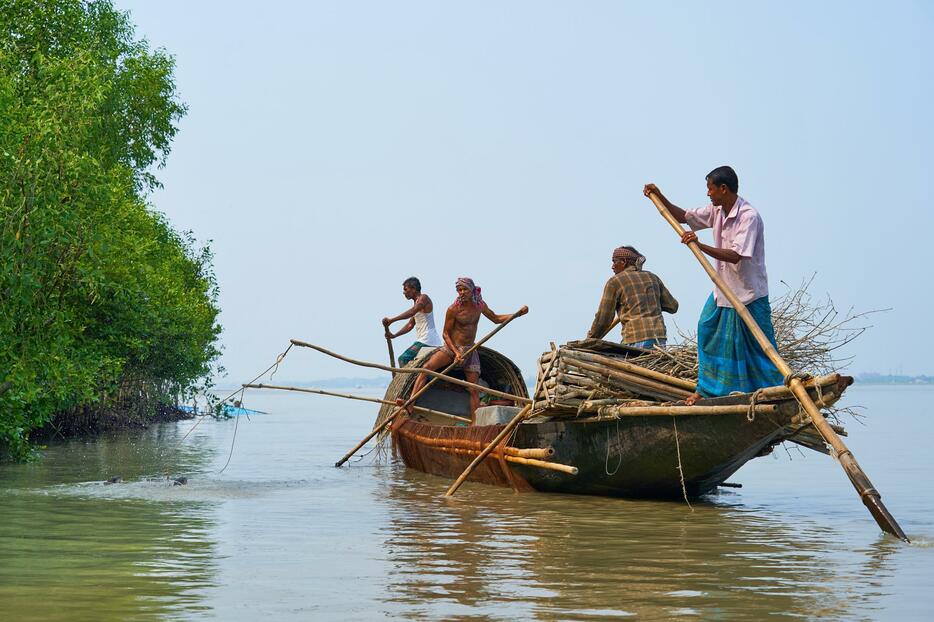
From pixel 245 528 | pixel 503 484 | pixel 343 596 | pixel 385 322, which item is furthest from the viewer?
pixel 385 322

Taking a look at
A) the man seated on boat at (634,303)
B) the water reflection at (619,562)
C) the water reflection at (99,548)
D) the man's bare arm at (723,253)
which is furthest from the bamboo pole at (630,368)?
the water reflection at (99,548)

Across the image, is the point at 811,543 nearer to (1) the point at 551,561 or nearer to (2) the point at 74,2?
(1) the point at 551,561

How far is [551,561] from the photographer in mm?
6301

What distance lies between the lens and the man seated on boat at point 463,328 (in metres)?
12.8

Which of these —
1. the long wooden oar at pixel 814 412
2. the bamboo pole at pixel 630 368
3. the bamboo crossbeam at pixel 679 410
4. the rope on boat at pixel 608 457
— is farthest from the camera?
the rope on boat at pixel 608 457

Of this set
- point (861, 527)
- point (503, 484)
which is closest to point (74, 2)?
point (503, 484)

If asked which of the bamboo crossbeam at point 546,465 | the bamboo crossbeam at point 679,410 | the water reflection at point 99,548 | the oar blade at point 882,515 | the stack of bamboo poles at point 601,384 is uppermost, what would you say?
the stack of bamboo poles at point 601,384

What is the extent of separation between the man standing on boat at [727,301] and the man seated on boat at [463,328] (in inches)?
178

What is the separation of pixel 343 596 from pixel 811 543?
3372mm

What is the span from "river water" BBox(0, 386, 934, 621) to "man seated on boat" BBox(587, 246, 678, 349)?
141 cm

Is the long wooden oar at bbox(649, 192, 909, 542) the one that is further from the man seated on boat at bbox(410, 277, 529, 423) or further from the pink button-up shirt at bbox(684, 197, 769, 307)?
the man seated on boat at bbox(410, 277, 529, 423)

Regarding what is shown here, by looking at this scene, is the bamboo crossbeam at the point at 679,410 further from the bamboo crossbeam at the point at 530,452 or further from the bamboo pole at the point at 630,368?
the bamboo crossbeam at the point at 530,452

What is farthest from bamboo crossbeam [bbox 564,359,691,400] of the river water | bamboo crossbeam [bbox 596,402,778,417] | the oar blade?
the oar blade

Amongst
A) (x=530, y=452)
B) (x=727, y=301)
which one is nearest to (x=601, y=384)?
(x=530, y=452)
